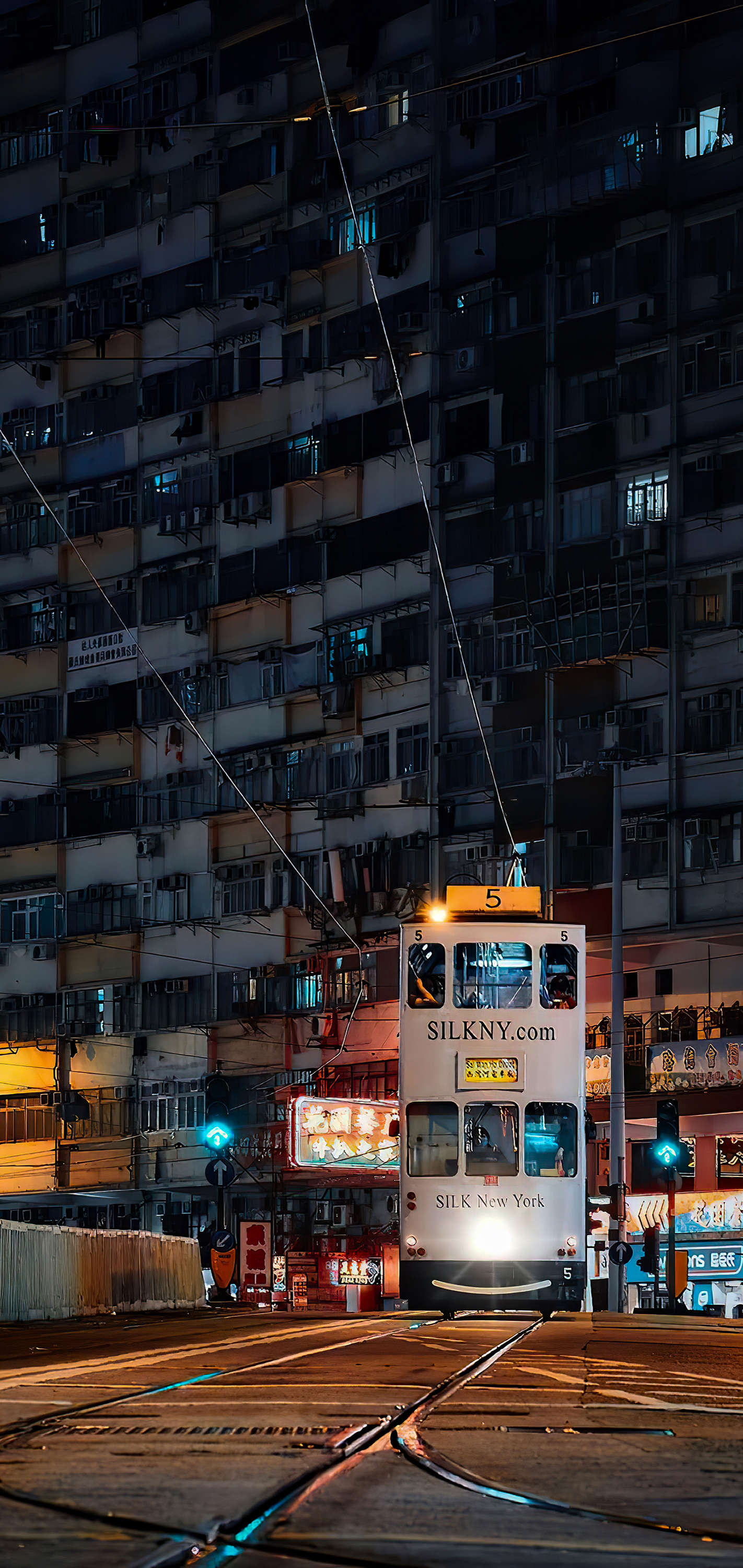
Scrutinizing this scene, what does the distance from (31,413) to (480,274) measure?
20061mm

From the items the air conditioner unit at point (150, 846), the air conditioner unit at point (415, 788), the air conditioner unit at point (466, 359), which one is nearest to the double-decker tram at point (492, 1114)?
the air conditioner unit at point (415, 788)

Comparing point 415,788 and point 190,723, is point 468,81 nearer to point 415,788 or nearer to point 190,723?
point 415,788

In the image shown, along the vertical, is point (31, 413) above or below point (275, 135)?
below

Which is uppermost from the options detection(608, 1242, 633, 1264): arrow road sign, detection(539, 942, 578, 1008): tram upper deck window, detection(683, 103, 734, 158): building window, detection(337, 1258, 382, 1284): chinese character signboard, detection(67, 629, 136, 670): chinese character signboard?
detection(683, 103, 734, 158): building window

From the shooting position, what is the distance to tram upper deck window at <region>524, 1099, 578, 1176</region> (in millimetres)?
29312

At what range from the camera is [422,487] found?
208ft

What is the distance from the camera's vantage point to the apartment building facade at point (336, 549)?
184 ft

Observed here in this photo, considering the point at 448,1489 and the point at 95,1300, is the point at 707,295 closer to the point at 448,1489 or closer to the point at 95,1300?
the point at 95,1300

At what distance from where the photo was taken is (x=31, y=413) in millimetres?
75625

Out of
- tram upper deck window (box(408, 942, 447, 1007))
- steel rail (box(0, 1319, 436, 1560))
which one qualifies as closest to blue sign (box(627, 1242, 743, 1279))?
tram upper deck window (box(408, 942, 447, 1007))

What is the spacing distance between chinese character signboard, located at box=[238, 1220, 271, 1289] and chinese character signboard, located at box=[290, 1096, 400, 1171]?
4.19 metres

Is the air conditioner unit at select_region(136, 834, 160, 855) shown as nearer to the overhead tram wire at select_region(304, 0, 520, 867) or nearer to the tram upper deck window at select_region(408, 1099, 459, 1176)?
the overhead tram wire at select_region(304, 0, 520, 867)

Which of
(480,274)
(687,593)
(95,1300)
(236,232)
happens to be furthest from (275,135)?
(95,1300)

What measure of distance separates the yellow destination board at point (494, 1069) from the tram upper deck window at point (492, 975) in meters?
0.71
